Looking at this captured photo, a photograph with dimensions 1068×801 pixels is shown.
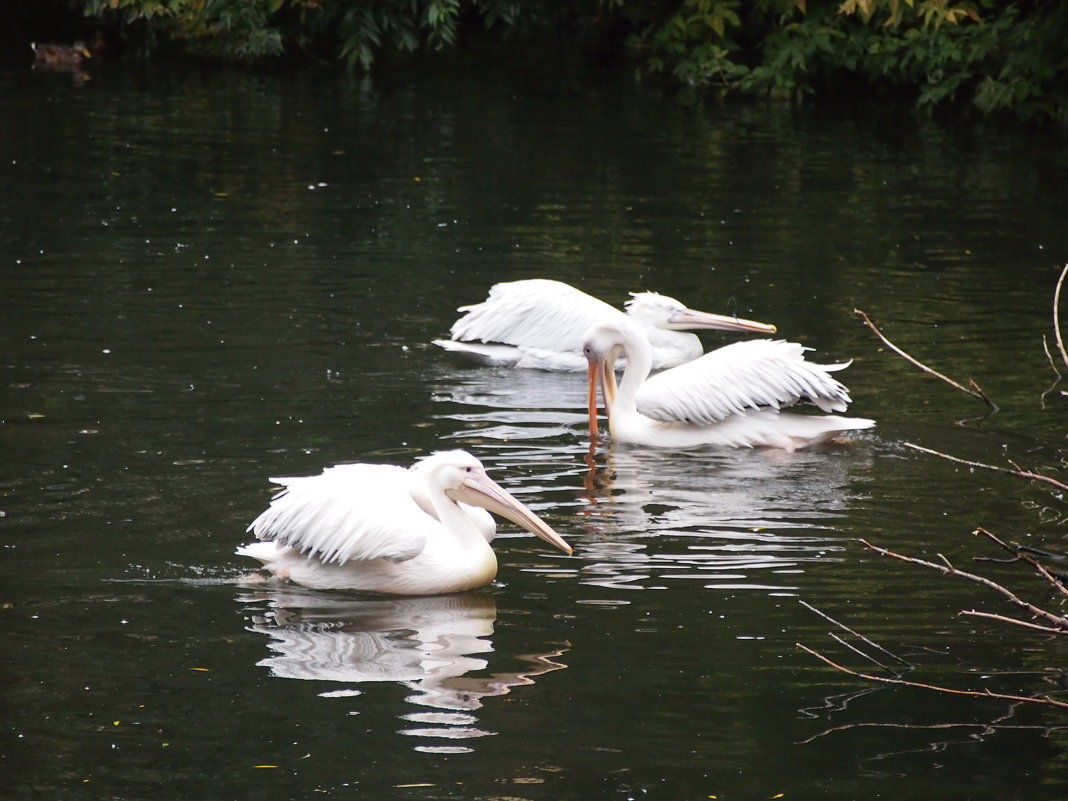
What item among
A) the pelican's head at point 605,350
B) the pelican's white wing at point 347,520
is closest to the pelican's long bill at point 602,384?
the pelican's head at point 605,350

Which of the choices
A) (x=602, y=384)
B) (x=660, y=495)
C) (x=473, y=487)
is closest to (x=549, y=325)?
(x=602, y=384)

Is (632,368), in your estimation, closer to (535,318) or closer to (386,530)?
(535,318)

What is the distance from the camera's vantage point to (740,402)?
8.04 meters

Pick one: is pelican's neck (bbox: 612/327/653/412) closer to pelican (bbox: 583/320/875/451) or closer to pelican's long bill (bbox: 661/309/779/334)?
pelican (bbox: 583/320/875/451)

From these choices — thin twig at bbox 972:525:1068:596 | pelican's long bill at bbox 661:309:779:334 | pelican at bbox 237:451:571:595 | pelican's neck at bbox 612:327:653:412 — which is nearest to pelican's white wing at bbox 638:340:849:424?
pelican's neck at bbox 612:327:653:412

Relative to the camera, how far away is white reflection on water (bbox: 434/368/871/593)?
630 cm

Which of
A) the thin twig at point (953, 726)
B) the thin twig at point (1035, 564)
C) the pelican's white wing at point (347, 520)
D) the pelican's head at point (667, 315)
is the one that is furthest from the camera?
the pelican's head at point (667, 315)

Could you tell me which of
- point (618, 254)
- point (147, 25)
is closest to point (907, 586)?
point (618, 254)

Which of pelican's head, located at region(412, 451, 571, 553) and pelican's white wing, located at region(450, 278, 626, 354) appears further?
pelican's white wing, located at region(450, 278, 626, 354)

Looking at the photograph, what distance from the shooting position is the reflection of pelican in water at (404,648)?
510cm

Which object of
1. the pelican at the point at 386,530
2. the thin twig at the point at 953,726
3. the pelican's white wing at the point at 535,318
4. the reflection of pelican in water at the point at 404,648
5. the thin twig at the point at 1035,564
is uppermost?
the thin twig at the point at 1035,564

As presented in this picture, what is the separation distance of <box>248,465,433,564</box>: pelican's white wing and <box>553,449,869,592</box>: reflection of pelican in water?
2.23 feet

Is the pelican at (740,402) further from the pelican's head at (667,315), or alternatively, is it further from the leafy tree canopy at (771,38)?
the leafy tree canopy at (771,38)

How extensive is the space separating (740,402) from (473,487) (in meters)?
2.26
